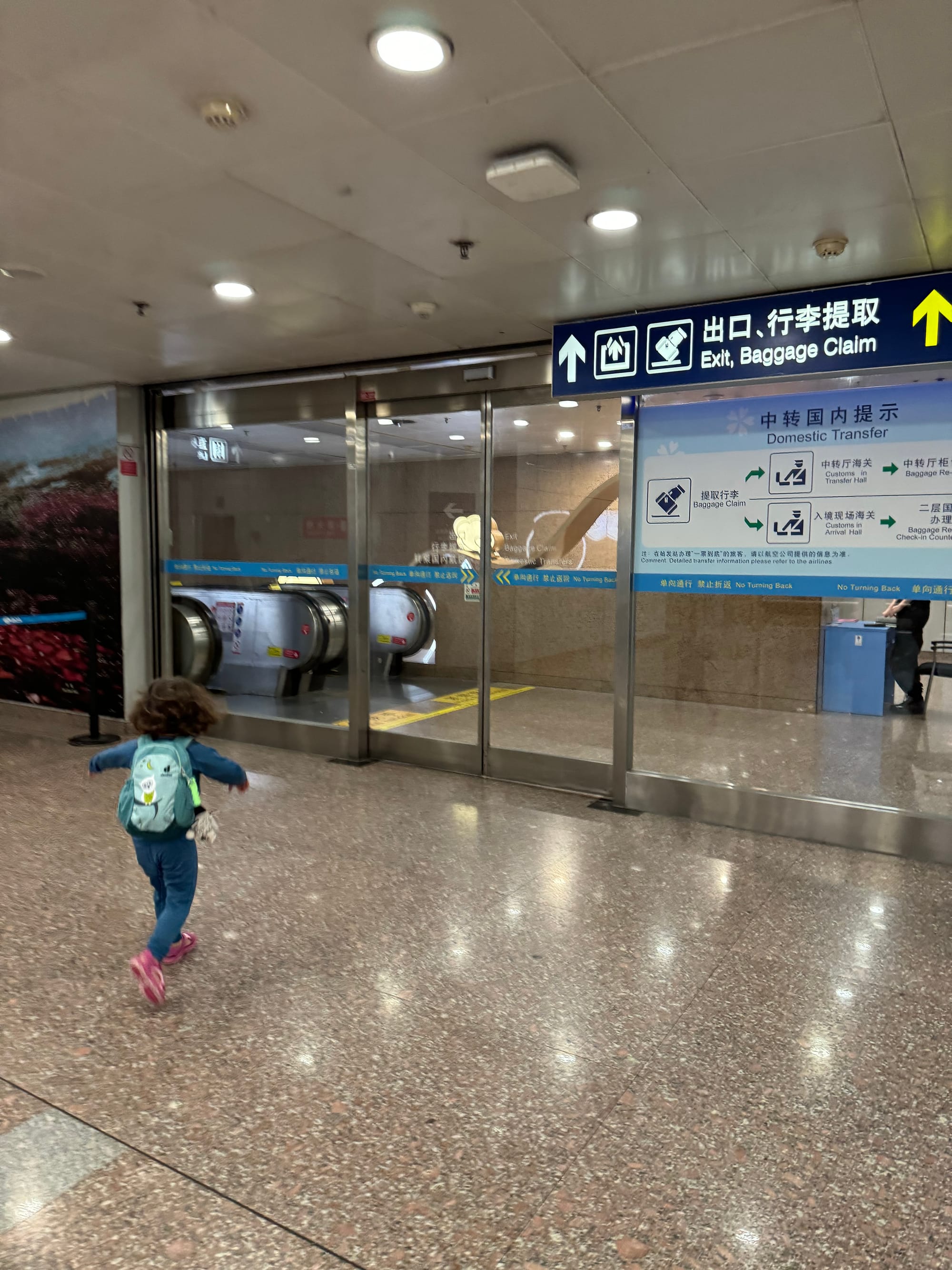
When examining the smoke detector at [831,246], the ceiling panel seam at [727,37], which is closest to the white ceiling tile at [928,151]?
the smoke detector at [831,246]

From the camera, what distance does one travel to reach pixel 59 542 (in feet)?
25.5

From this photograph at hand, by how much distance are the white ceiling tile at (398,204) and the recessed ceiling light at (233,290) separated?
3.19 feet

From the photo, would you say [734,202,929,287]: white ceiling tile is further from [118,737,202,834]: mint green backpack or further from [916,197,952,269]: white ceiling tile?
[118,737,202,834]: mint green backpack

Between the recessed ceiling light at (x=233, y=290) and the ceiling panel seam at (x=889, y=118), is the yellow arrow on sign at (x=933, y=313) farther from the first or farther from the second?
the recessed ceiling light at (x=233, y=290)

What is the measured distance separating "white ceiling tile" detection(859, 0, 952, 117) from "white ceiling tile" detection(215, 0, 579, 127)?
82cm

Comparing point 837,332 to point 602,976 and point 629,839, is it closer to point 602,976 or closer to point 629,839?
point 629,839

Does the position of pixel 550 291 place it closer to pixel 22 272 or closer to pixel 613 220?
pixel 613 220

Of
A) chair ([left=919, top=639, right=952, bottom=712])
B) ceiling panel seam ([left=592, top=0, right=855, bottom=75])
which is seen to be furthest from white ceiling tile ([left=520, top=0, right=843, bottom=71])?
chair ([left=919, top=639, right=952, bottom=712])

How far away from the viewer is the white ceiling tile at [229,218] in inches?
135

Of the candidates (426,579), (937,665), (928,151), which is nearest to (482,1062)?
(928,151)

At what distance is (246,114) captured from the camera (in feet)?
9.23

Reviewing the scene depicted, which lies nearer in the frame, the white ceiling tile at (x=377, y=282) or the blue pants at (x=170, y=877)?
the blue pants at (x=170, y=877)

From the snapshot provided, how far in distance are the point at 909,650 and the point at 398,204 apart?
3.42 m

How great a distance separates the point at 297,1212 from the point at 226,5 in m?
2.99
